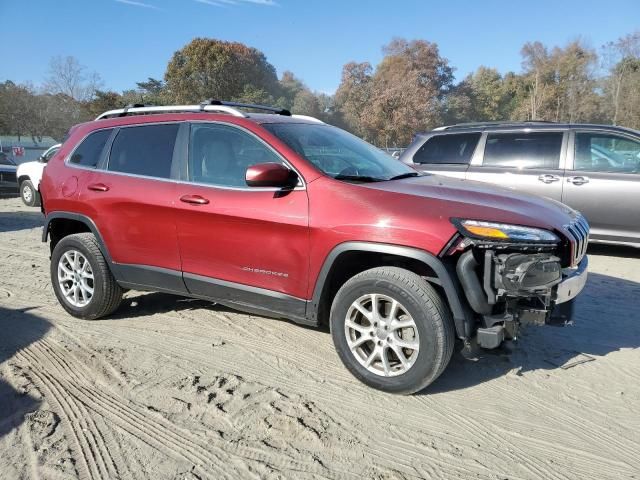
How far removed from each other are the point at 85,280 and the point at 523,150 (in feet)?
19.2

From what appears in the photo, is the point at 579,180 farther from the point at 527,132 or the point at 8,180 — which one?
the point at 8,180

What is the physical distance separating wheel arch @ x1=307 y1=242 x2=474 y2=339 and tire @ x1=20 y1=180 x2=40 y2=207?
12.5 meters

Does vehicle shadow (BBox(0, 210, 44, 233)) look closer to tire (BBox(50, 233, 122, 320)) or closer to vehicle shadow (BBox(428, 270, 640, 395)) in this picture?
tire (BBox(50, 233, 122, 320))

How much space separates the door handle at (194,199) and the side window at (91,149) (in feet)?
3.98

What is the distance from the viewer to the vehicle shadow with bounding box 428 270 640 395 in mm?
3393

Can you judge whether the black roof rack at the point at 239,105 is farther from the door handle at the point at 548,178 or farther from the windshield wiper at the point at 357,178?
the door handle at the point at 548,178

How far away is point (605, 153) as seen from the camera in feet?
21.7

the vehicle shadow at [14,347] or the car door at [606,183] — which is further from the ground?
A: the car door at [606,183]

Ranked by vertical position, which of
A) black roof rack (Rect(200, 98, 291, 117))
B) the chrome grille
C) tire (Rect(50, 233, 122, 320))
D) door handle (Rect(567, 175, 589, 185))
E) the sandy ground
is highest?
black roof rack (Rect(200, 98, 291, 117))

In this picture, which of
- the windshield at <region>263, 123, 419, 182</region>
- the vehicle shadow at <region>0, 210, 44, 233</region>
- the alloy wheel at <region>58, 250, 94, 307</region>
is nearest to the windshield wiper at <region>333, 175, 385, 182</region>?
the windshield at <region>263, 123, 419, 182</region>

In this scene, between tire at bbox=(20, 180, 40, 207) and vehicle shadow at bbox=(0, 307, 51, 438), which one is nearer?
vehicle shadow at bbox=(0, 307, 51, 438)

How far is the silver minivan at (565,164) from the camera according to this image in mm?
6379

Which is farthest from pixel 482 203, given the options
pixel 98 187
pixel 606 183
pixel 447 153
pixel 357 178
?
pixel 447 153

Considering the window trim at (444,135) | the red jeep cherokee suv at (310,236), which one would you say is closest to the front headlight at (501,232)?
the red jeep cherokee suv at (310,236)
